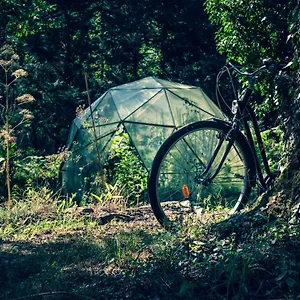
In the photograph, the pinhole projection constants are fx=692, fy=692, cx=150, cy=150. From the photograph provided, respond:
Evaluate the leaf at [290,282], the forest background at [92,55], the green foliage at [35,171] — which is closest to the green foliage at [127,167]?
the green foliage at [35,171]

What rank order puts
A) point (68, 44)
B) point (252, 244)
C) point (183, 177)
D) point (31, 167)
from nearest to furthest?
point (252, 244) < point (183, 177) < point (31, 167) < point (68, 44)

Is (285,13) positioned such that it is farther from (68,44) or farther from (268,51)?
(68,44)

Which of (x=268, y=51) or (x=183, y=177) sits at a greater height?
(x=268, y=51)

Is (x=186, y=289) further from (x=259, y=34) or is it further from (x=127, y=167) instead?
(x=127, y=167)

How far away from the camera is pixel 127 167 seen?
9.96m

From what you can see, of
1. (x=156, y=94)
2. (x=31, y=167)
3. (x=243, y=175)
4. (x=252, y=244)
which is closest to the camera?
(x=252, y=244)

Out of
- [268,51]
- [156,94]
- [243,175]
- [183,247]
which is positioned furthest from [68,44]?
[183,247]

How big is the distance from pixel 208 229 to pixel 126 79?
1306 cm

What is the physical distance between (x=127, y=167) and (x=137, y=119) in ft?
3.68

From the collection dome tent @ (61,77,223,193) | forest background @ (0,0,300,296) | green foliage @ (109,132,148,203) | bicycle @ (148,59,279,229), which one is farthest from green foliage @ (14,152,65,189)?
bicycle @ (148,59,279,229)

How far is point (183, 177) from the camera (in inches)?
280

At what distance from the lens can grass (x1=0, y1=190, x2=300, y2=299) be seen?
13.0 ft

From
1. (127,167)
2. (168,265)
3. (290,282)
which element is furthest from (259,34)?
(290,282)

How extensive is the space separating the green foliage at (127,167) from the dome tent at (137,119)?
119 mm
